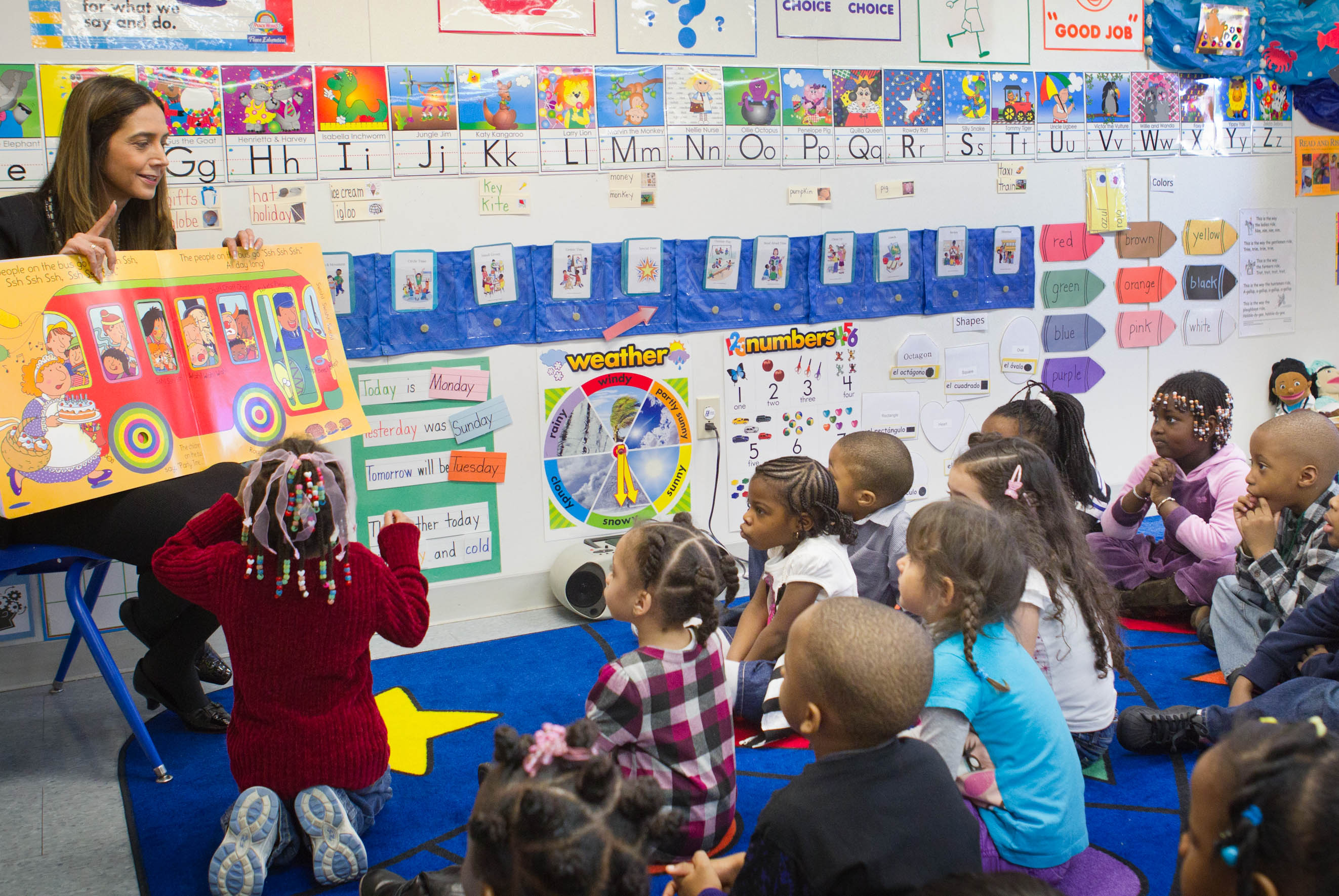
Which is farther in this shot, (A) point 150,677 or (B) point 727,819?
(A) point 150,677

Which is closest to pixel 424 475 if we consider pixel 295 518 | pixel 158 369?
pixel 158 369

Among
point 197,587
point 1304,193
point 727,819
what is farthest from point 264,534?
point 1304,193

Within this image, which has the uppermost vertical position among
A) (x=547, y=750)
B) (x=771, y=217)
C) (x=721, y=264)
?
(x=771, y=217)

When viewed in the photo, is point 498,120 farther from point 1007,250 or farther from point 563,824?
point 563,824

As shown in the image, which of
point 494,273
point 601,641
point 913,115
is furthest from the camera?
point 913,115

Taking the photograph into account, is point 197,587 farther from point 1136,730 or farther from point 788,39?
point 788,39

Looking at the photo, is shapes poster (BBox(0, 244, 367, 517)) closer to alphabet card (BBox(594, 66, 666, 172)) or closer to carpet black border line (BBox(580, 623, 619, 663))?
carpet black border line (BBox(580, 623, 619, 663))

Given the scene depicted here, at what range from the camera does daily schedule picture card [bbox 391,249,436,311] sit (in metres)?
3.00

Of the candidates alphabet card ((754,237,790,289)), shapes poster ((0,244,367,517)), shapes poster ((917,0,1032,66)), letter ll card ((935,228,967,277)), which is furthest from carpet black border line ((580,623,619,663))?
shapes poster ((917,0,1032,66))

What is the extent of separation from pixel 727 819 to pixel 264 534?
3.01 feet

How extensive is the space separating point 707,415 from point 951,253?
1077 mm

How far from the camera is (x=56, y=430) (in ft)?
6.98

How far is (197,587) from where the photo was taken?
185 cm

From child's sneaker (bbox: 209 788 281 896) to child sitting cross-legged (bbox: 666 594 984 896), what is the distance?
2.68 ft
